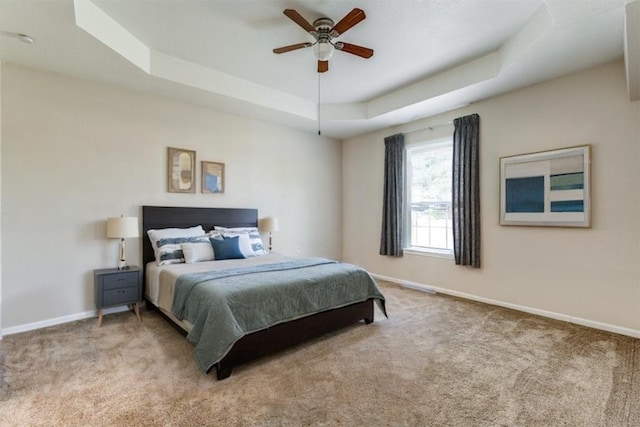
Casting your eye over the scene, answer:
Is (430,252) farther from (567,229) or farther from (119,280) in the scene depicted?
(119,280)

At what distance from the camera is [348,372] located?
228 cm

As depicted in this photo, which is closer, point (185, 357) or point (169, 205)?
point (185, 357)

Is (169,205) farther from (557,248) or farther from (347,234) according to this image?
(557,248)

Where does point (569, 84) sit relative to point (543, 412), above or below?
above

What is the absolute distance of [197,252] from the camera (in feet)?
11.9

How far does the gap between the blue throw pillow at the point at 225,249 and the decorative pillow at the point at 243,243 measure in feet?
0.32

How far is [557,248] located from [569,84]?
1.83m

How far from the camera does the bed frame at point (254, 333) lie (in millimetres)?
2311

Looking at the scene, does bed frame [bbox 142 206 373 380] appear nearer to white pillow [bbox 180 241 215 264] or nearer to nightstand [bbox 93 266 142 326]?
nightstand [bbox 93 266 142 326]

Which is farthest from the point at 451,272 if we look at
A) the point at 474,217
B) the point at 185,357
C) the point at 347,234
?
the point at 185,357

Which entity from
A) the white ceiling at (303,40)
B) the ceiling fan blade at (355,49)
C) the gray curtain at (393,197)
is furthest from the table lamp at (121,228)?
the gray curtain at (393,197)

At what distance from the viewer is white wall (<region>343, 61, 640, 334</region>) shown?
300 cm

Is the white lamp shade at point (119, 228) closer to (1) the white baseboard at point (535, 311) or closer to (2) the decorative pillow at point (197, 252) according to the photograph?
(2) the decorative pillow at point (197, 252)

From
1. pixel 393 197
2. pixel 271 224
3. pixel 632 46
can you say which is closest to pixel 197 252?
pixel 271 224
